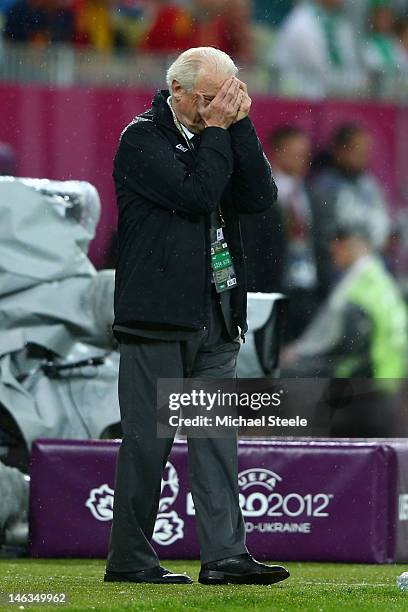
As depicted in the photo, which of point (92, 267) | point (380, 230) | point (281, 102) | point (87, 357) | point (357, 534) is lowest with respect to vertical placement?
point (357, 534)

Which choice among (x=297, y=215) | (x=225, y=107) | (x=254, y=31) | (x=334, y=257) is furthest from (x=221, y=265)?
(x=254, y=31)

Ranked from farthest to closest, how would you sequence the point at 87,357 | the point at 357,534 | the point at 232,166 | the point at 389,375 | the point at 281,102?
the point at 281,102 < the point at 389,375 < the point at 87,357 < the point at 357,534 < the point at 232,166

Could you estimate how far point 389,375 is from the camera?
30.6ft

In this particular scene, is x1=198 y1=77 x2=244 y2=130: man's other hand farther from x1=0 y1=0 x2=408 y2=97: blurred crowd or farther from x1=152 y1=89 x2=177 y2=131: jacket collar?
x1=0 y1=0 x2=408 y2=97: blurred crowd

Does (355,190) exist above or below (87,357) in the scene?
above

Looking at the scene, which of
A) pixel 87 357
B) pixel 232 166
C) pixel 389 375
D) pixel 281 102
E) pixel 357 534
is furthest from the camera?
pixel 281 102

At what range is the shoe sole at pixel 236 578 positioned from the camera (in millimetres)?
4434

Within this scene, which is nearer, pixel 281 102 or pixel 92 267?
pixel 92 267

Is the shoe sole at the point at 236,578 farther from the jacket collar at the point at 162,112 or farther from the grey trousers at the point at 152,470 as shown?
the jacket collar at the point at 162,112

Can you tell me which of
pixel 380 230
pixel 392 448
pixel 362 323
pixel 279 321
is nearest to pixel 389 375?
pixel 362 323

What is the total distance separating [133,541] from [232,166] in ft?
A: 3.73

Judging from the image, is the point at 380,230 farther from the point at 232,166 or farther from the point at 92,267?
the point at 232,166

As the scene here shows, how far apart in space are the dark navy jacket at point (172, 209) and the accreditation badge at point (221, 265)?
5 cm

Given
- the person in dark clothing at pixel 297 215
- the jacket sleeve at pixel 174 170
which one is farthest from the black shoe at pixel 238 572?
the person in dark clothing at pixel 297 215
